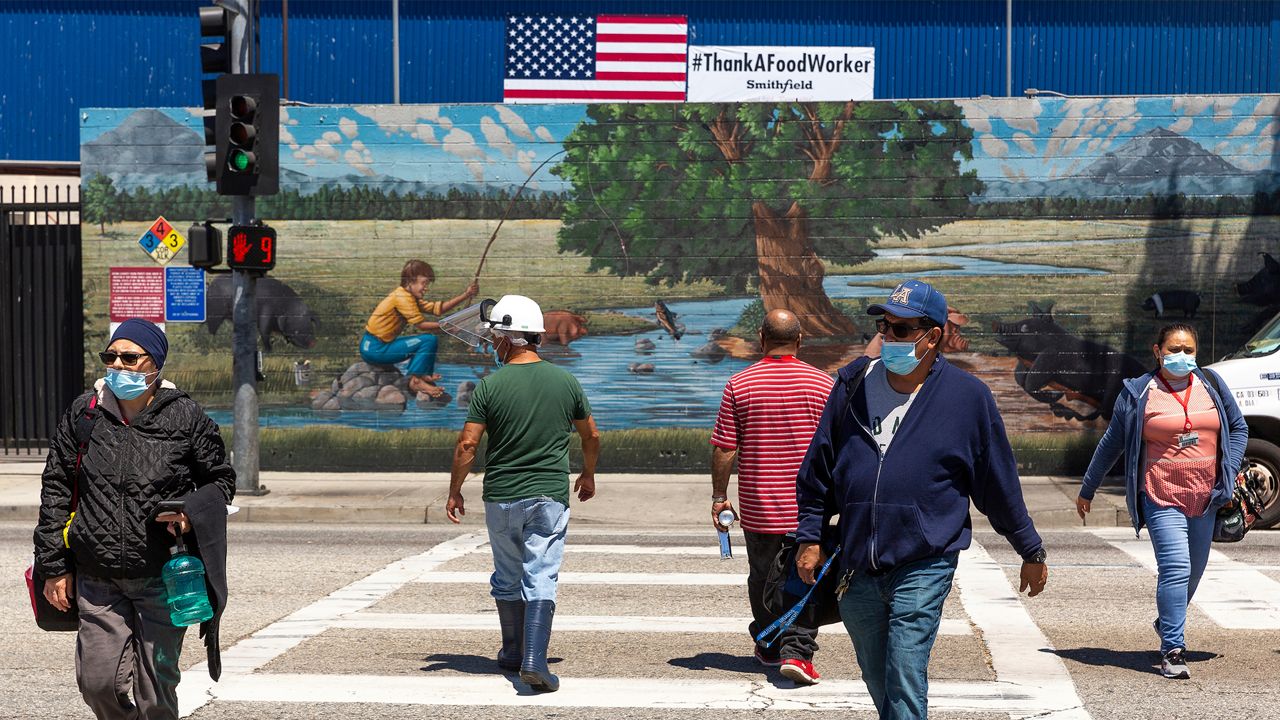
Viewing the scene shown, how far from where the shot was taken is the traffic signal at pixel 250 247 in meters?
Result: 15.0

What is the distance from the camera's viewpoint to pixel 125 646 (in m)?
5.41

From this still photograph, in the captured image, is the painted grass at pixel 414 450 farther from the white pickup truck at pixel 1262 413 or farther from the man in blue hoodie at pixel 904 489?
the man in blue hoodie at pixel 904 489

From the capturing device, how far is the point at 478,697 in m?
7.14

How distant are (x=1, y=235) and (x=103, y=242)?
5.37 feet

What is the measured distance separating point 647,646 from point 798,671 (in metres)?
1.32

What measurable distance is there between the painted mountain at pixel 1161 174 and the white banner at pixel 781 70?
589 centimetres

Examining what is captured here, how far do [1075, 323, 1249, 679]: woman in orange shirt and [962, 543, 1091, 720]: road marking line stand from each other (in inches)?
26.0

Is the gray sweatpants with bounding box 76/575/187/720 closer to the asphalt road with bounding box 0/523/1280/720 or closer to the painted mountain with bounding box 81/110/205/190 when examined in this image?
the asphalt road with bounding box 0/523/1280/720

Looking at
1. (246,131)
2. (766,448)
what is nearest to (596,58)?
(246,131)

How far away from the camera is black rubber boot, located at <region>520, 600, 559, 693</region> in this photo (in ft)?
23.5

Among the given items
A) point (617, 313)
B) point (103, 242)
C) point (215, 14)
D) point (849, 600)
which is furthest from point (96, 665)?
point (103, 242)

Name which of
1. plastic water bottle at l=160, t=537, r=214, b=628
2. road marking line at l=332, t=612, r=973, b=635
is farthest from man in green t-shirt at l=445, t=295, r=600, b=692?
plastic water bottle at l=160, t=537, r=214, b=628

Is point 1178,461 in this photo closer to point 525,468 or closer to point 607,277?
point 525,468

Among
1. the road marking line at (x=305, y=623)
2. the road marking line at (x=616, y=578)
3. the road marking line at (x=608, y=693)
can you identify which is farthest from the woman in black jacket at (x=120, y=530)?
the road marking line at (x=616, y=578)
